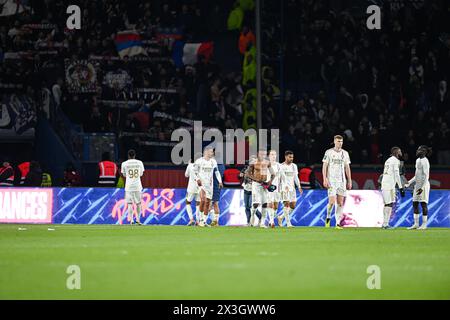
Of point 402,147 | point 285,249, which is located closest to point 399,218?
point 402,147

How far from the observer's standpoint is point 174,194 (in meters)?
33.9

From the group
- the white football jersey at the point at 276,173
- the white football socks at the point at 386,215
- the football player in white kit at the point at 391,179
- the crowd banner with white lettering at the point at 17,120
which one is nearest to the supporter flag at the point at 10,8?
the crowd banner with white lettering at the point at 17,120

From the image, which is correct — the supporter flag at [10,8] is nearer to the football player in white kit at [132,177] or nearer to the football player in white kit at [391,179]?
the football player in white kit at [132,177]

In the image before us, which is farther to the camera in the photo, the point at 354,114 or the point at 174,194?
the point at 354,114

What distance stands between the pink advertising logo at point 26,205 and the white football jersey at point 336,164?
365 inches

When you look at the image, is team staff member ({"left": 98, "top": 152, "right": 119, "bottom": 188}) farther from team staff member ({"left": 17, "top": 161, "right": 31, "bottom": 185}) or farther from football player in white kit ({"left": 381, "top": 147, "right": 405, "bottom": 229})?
football player in white kit ({"left": 381, "top": 147, "right": 405, "bottom": 229})

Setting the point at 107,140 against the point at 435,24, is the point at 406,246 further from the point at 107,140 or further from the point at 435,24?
the point at 435,24

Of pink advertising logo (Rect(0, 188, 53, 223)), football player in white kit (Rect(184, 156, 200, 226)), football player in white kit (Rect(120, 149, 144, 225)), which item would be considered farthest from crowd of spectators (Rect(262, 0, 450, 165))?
pink advertising logo (Rect(0, 188, 53, 223))

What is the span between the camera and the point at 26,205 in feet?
111

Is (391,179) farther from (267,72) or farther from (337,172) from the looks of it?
(267,72)

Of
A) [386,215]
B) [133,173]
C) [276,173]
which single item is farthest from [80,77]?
[386,215]

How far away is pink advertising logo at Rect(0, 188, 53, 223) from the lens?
33875 mm

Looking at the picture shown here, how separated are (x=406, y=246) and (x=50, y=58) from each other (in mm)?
19976

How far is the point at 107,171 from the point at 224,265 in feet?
58.8
